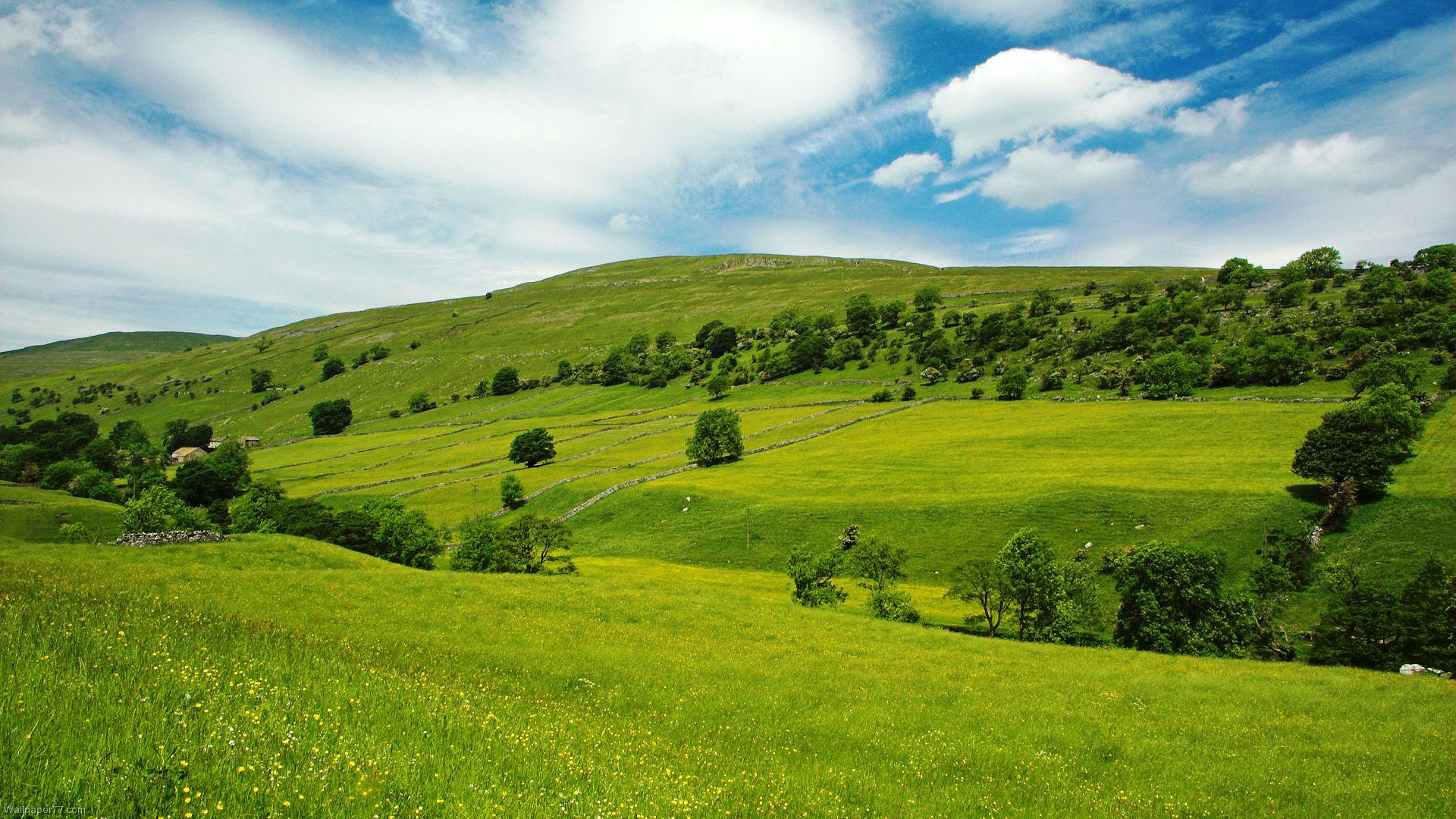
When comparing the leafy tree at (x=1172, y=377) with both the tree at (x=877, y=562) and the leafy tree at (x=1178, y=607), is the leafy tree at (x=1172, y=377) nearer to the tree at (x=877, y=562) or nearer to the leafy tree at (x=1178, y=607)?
the leafy tree at (x=1178, y=607)

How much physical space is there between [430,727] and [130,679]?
405 centimetres

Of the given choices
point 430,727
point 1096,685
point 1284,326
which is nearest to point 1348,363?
point 1284,326

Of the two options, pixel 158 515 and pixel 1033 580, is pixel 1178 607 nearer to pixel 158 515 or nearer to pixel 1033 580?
pixel 1033 580

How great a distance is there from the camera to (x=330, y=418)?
178625 mm

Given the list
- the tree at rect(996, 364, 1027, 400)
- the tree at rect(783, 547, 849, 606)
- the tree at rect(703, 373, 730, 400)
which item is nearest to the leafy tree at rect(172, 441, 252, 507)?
the tree at rect(703, 373, 730, 400)

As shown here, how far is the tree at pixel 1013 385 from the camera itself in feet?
401

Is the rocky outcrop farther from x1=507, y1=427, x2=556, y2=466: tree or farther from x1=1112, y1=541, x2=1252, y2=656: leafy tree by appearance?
x1=507, y1=427, x2=556, y2=466: tree

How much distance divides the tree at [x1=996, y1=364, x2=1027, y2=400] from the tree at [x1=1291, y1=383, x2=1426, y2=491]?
183 ft

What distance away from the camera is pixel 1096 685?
23781 millimetres

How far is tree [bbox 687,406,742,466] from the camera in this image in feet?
340

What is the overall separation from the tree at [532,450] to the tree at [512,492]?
21.6 meters

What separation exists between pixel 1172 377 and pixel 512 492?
11961 cm

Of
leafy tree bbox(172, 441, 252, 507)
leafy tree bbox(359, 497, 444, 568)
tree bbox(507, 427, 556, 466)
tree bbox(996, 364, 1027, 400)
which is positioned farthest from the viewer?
tree bbox(996, 364, 1027, 400)

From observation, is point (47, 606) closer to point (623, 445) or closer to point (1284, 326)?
point (623, 445)
